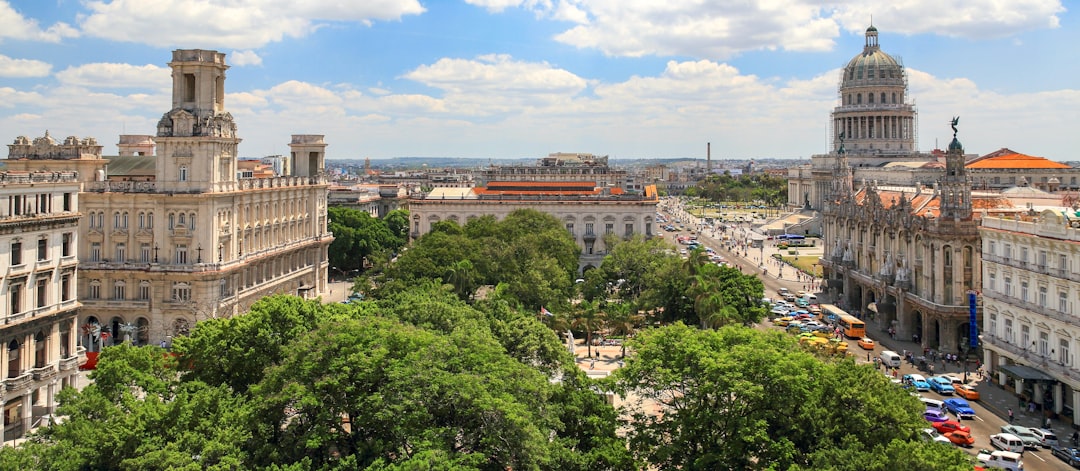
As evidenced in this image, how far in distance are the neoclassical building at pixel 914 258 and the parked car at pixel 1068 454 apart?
83.1ft

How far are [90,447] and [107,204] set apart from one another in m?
51.1

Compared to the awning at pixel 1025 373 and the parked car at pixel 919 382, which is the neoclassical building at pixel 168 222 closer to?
the parked car at pixel 919 382

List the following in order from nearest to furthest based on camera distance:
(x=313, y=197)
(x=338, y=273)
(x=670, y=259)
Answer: (x=670, y=259)
(x=313, y=197)
(x=338, y=273)

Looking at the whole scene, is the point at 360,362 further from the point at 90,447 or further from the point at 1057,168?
the point at 1057,168

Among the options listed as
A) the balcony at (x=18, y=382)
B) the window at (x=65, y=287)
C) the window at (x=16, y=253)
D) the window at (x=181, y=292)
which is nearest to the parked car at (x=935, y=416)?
the balcony at (x=18, y=382)

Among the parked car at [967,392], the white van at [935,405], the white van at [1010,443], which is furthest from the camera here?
the parked car at [967,392]

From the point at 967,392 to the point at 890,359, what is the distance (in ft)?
30.2

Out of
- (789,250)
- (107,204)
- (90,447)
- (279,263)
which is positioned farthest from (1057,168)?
(90,447)

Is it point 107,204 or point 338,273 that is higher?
point 107,204

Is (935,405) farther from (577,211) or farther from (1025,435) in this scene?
(577,211)

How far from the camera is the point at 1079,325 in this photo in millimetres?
55844

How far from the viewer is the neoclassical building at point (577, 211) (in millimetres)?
132500

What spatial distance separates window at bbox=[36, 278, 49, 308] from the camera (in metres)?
51.8

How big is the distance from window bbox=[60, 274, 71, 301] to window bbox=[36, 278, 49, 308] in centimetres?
156
